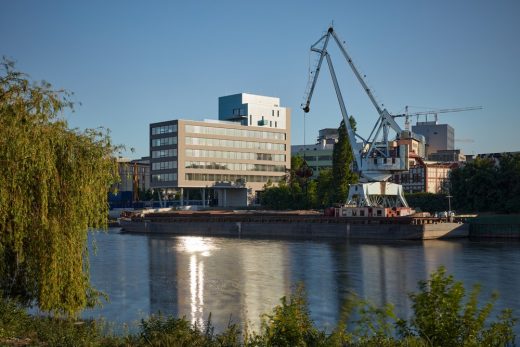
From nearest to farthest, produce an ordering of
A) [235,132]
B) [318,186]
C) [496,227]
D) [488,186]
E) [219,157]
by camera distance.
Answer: [496,227], [488,186], [318,186], [219,157], [235,132]

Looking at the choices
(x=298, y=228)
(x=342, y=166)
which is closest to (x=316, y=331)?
(x=298, y=228)

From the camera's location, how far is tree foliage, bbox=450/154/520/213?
12358 cm

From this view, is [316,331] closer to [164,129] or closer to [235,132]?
[164,129]

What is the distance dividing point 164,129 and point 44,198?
6189 inches

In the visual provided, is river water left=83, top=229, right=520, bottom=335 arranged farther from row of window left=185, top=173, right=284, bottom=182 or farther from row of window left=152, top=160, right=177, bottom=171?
row of window left=152, top=160, right=177, bottom=171

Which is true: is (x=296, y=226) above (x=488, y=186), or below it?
below

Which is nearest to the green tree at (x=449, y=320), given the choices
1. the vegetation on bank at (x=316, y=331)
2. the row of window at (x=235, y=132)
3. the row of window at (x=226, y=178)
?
the vegetation on bank at (x=316, y=331)

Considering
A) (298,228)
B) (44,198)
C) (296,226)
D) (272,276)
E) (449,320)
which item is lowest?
(272,276)

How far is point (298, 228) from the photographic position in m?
124

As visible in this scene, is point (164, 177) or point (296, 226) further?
point (164, 177)

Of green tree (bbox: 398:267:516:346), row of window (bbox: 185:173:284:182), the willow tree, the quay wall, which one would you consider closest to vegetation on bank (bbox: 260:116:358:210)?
row of window (bbox: 185:173:284:182)

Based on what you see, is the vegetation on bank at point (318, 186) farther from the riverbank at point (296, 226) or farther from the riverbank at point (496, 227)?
the riverbank at point (496, 227)

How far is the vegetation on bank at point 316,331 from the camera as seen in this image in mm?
19047

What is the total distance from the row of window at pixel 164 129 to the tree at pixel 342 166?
182 feet
